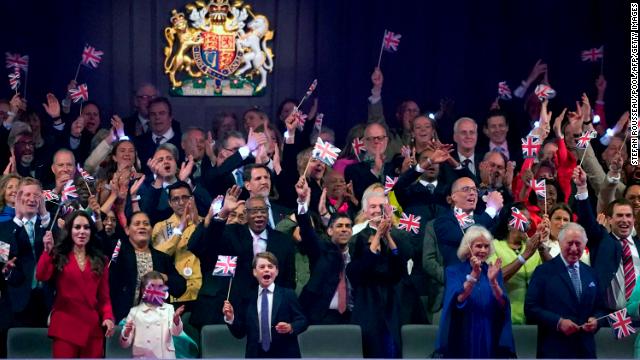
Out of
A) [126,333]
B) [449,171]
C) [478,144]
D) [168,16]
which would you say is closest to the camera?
[126,333]

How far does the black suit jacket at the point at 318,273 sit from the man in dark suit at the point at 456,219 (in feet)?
2.17

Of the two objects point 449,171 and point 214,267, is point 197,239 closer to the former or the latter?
point 214,267

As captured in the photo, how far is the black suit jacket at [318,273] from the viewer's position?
9.81m

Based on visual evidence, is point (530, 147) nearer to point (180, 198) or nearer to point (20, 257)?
point (180, 198)

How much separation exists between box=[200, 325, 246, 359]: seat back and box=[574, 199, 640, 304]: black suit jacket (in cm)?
231

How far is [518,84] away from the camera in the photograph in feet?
43.1

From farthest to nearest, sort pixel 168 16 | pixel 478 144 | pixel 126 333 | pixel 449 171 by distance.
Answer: pixel 168 16, pixel 478 144, pixel 449 171, pixel 126 333

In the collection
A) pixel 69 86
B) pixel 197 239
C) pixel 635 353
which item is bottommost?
pixel 635 353

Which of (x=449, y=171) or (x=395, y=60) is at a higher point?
(x=395, y=60)

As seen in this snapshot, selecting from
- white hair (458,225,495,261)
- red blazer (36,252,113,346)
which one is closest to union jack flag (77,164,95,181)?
red blazer (36,252,113,346)

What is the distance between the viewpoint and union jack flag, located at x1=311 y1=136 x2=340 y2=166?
1039 cm

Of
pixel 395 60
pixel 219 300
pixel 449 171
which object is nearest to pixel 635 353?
pixel 449 171

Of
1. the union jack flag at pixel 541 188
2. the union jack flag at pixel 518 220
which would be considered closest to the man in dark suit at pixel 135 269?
the union jack flag at pixel 518 220

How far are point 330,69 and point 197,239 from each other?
12.2ft
